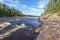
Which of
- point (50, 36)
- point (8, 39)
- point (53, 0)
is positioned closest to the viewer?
point (50, 36)

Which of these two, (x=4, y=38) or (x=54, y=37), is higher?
(x=54, y=37)

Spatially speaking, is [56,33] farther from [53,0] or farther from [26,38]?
[53,0]

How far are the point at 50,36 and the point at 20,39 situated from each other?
→ 645 cm

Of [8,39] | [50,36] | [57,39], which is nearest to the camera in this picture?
[57,39]

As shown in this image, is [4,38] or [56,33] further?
[4,38]

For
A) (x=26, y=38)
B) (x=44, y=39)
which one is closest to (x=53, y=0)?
(x=26, y=38)

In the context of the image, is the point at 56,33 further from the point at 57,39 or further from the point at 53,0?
the point at 53,0

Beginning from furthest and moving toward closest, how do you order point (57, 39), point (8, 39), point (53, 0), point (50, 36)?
point (53, 0)
point (8, 39)
point (50, 36)
point (57, 39)

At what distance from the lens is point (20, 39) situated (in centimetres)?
1794

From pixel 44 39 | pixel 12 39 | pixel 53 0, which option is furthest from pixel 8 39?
pixel 53 0

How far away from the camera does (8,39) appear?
58.5 feet

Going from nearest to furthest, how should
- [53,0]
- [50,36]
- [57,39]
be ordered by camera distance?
[57,39], [50,36], [53,0]

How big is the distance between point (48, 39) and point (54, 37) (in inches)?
18.5

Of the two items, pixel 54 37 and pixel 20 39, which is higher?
pixel 54 37
